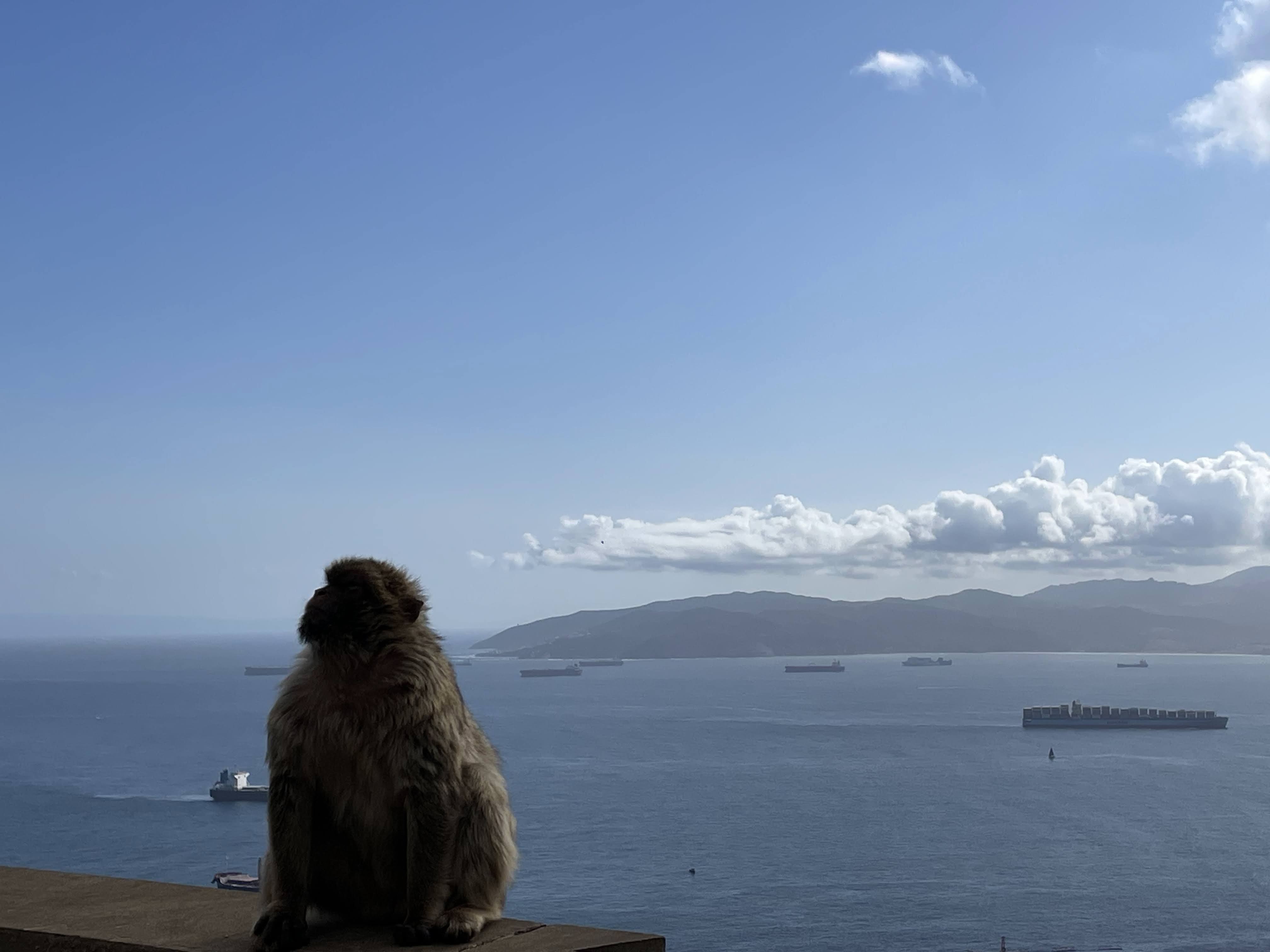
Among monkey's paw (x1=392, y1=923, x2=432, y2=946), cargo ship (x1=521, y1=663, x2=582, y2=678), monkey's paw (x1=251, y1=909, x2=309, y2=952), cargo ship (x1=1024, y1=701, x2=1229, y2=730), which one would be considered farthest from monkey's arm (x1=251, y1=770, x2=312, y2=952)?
cargo ship (x1=521, y1=663, x2=582, y2=678)

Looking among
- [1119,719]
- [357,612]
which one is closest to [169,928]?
[357,612]

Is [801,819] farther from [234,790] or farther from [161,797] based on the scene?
[161,797]

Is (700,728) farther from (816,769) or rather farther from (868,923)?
(868,923)

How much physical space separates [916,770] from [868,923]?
3259 centimetres

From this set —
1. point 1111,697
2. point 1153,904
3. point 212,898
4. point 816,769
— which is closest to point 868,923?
point 1153,904

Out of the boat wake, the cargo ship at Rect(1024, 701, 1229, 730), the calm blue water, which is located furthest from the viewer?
the cargo ship at Rect(1024, 701, 1229, 730)

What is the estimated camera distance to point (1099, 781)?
237 ft

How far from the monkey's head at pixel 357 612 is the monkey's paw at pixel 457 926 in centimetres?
81

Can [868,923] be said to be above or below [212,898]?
below

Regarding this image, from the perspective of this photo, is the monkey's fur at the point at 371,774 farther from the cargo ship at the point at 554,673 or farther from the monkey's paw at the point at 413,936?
the cargo ship at the point at 554,673

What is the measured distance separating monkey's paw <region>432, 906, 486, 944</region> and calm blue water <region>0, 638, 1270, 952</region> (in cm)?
3973

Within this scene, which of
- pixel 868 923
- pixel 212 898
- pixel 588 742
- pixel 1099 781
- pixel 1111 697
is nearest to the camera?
pixel 212 898

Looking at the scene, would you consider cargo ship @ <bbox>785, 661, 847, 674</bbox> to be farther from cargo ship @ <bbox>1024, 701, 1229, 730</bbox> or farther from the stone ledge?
the stone ledge

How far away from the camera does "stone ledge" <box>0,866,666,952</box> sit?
2854mm
